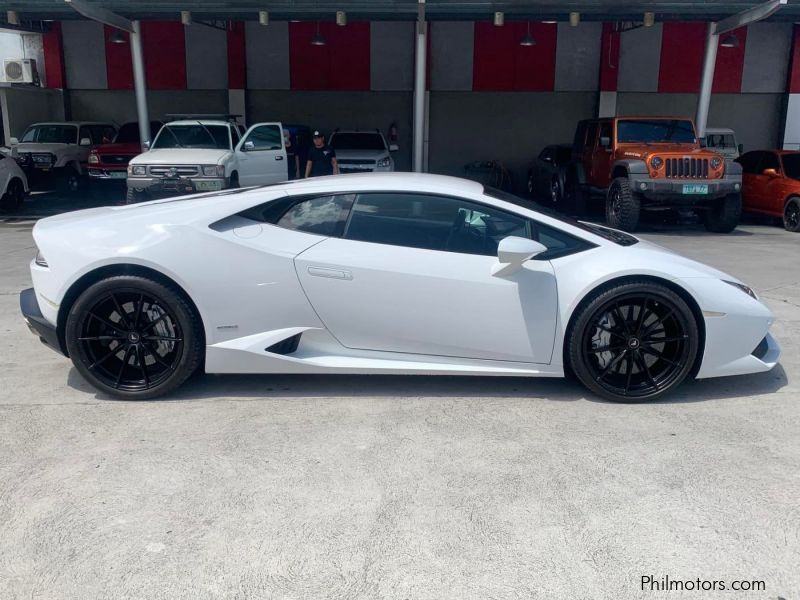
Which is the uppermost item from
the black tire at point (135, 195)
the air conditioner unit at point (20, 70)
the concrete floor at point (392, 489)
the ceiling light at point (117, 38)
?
the ceiling light at point (117, 38)

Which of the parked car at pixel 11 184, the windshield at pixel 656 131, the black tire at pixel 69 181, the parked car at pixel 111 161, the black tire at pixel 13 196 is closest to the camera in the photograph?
the windshield at pixel 656 131

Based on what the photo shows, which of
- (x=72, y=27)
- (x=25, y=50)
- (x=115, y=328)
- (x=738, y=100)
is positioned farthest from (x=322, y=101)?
(x=115, y=328)

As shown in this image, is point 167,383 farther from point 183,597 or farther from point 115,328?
point 183,597

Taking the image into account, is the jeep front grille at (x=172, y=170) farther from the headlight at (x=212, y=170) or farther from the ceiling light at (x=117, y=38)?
the ceiling light at (x=117, y=38)

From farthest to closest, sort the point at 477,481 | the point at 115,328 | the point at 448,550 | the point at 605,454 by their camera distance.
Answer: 1. the point at 115,328
2. the point at 605,454
3. the point at 477,481
4. the point at 448,550

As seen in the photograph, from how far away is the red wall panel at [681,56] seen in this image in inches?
835

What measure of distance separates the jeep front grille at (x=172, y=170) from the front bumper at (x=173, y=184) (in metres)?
0.11

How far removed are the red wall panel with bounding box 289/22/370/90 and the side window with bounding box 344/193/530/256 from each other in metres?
18.2

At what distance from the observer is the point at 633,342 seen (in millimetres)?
4281

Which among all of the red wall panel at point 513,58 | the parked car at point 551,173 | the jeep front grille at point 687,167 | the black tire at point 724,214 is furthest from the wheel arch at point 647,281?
the red wall panel at point 513,58

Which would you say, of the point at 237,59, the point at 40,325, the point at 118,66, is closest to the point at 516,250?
the point at 40,325

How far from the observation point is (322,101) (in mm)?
21750

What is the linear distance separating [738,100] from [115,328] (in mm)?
22071

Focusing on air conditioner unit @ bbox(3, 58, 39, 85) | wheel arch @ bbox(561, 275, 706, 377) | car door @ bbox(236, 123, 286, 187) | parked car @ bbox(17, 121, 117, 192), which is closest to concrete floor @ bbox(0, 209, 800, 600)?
wheel arch @ bbox(561, 275, 706, 377)
